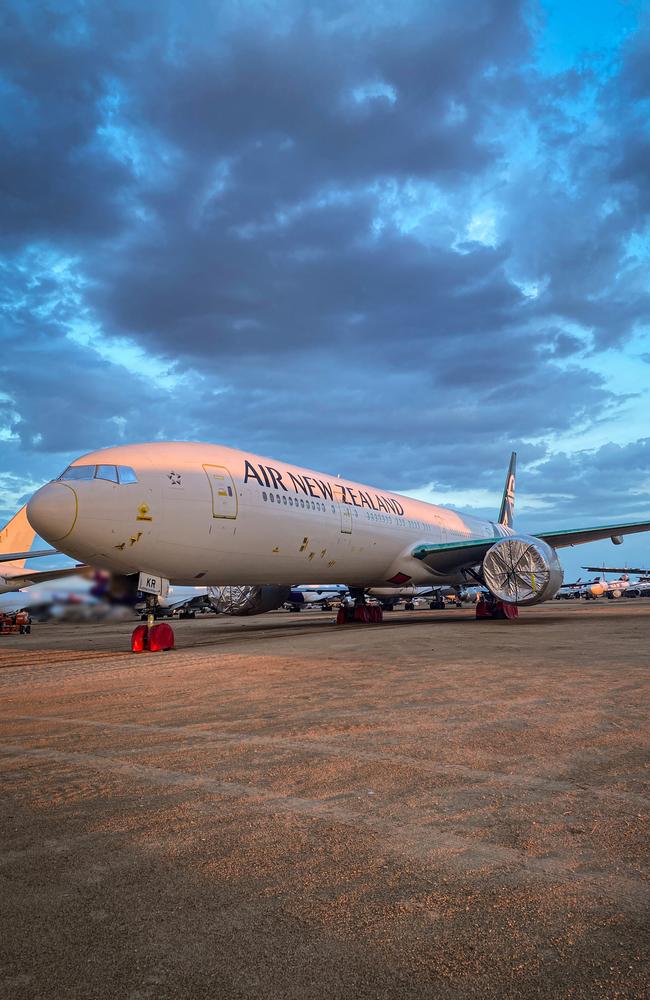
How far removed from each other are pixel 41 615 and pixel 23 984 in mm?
8733

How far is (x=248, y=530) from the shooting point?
44.4ft

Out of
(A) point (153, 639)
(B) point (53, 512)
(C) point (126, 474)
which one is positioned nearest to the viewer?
(B) point (53, 512)

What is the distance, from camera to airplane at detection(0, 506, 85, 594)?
23.4 meters

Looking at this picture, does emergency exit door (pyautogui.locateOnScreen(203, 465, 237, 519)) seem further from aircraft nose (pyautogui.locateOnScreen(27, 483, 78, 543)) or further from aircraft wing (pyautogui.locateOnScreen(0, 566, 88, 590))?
aircraft wing (pyautogui.locateOnScreen(0, 566, 88, 590))

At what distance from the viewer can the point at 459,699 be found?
582 cm

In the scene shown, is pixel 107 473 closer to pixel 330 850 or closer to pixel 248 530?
pixel 248 530

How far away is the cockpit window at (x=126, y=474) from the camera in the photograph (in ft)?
37.8

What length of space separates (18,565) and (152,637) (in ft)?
53.6

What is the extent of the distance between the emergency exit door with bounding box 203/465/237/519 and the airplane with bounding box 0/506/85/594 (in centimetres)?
1253

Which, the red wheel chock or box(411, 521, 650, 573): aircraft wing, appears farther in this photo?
box(411, 521, 650, 573): aircraft wing

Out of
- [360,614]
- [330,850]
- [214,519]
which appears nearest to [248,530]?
[214,519]

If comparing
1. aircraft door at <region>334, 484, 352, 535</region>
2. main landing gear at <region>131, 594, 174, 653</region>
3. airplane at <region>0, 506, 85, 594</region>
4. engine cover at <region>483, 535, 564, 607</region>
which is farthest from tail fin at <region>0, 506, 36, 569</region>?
engine cover at <region>483, 535, 564, 607</region>

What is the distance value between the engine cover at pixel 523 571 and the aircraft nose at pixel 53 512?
36.0 feet

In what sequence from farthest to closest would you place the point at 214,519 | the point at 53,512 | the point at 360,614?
the point at 360,614 → the point at 214,519 → the point at 53,512
